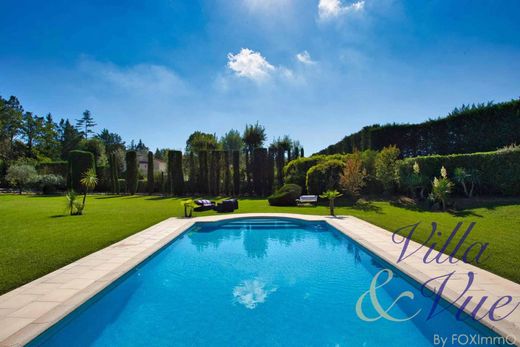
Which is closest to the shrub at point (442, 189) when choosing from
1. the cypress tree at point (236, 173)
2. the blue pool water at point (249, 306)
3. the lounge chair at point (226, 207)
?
the blue pool water at point (249, 306)

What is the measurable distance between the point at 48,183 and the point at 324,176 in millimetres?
28866

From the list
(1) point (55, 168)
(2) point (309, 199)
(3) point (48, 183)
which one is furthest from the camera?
(1) point (55, 168)

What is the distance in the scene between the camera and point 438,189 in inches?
453

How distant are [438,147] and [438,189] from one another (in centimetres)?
570

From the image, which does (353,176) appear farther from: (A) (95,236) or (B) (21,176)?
(B) (21,176)

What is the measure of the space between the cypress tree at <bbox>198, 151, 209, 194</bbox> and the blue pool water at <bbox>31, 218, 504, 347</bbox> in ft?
57.7

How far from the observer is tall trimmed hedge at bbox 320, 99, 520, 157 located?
12812 mm

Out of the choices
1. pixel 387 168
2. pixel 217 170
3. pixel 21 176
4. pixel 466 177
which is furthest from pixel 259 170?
pixel 21 176

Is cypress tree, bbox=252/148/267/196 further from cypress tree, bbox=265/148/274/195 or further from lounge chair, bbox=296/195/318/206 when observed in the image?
lounge chair, bbox=296/195/318/206

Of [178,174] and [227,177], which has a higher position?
[178,174]

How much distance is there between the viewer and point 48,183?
26.6m

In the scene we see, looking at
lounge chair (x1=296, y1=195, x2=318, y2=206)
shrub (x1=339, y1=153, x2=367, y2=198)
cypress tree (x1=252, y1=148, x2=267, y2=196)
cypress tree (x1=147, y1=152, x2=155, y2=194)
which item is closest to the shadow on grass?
shrub (x1=339, y1=153, x2=367, y2=198)

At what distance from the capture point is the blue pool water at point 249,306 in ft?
10.1

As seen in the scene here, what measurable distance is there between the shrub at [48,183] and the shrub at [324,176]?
2749cm
